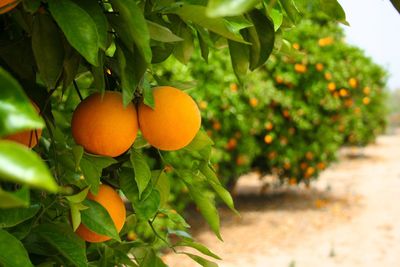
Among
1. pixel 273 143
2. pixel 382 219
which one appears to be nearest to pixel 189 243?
pixel 273 143

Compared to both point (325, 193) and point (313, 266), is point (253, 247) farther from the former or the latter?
point (325, 193)

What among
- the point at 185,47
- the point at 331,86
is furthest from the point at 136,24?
the point at 331,86

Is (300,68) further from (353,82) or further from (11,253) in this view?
(11,253)

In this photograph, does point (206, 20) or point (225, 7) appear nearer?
point (225, 7)

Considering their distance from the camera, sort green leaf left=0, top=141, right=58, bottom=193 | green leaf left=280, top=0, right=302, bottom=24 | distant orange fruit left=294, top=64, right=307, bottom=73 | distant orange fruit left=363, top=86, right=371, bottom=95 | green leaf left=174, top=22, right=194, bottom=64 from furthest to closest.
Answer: distant orange fruit left=363, top=86, right=371, bottom=95 < distant orange fruit left=294, top=64, right=307, bottom=73 < green leaf left=174, top=22, right=194, bottom=64 < green leaf left=280, top=0, right=302, bottom=24 < green leaf left=0, top=141, right=58, bottom=193

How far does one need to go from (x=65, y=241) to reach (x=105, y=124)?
0.20 meters

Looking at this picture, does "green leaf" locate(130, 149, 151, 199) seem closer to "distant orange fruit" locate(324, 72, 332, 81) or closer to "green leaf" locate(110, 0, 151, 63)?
"green leaf" locate(110, 0, 151, 63)

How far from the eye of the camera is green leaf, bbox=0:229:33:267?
0.65 m

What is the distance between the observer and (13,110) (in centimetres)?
36

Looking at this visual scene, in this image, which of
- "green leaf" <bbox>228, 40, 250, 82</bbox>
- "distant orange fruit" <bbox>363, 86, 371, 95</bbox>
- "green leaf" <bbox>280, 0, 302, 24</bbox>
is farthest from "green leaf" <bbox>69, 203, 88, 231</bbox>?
"distant orange fruit" <bbox>363, 86, 371, 95</bbox>

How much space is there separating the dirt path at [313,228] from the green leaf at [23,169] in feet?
14.2

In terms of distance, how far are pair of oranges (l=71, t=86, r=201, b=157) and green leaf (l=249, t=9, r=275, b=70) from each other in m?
0.15

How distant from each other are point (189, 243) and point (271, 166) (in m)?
5.04

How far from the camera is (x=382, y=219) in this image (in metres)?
6.23
